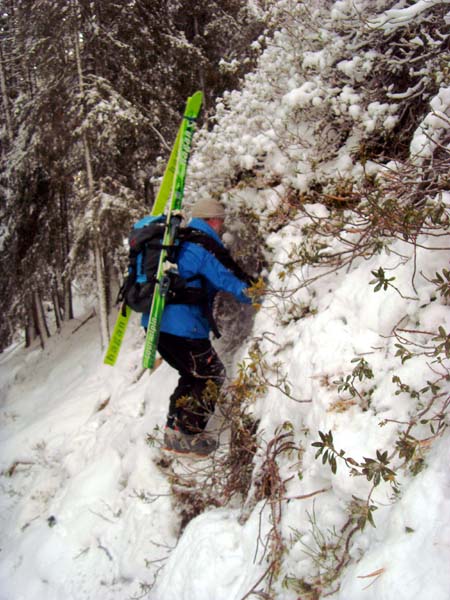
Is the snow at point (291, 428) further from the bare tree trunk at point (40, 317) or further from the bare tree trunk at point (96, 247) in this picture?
the bare tree trunk at point (40, 317)

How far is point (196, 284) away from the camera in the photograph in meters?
4.32

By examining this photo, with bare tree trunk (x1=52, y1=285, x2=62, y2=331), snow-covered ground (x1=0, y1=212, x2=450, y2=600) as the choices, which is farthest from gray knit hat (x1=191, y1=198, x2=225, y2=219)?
bare tree trunk (x1=52, y1=285, x2=62, y2=331)

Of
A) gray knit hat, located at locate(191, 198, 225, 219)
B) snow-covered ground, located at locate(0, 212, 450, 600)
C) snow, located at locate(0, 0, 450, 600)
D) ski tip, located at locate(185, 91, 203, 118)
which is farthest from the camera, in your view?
ski tip, located at locate(185, 91, 203, 118)

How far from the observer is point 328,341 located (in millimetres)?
2908

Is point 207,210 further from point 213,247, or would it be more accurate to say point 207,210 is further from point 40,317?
point 40,317

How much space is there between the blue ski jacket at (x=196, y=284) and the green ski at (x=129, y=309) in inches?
40.1

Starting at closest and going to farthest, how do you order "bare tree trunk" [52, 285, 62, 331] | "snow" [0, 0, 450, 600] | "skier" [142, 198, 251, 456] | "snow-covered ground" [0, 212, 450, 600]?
"snow-covered ground" [0, 212, 450, 600], "snow" [0, 0, 450, 600], "skier" [142, 198, 251, 456], "bare tree trunk" [52, 285, 62, 331]

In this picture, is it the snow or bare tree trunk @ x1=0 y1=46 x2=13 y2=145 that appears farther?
bare tree trunk @ x1=0 y1=46 x2=13 y2=145

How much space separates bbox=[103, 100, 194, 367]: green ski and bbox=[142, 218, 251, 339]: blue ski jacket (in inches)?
40.1

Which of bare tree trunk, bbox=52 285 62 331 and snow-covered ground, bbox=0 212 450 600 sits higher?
snow-covered ground, bbox=0 212 450 600

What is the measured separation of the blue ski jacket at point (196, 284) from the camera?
4160mm

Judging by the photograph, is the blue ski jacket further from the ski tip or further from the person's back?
the ski tip

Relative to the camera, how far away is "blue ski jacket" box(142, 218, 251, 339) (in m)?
4.16

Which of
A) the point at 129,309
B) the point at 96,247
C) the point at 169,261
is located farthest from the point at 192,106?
the point at 96,247
